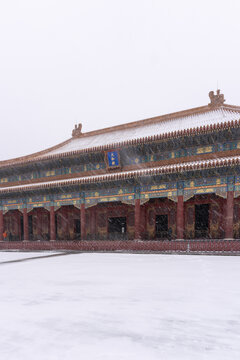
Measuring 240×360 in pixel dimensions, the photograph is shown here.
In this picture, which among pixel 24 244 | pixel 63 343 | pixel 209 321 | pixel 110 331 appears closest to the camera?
pixel 63 343

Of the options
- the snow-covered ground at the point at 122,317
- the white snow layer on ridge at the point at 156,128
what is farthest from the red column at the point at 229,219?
the snow-covered ground at the point at 122,317

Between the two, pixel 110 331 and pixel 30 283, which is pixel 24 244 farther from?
pixel 110 331

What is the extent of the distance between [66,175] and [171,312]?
40.1 feet

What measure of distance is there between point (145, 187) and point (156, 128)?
4725 millimetres

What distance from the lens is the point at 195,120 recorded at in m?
13.1

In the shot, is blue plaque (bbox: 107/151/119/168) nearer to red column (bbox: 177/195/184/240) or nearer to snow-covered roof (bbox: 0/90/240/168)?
snow-covered roof (bbox: 0/90/240/168)

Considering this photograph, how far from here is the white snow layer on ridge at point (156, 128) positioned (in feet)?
39.8

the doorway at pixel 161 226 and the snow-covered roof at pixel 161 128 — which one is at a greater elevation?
the snow-covered roof at pixel 161 128

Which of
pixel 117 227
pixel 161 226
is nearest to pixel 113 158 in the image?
pixel 117 227

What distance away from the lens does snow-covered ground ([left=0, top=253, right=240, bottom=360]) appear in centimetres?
218

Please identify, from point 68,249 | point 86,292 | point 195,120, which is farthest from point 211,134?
point 86,292

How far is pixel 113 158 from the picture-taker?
41.3 feet

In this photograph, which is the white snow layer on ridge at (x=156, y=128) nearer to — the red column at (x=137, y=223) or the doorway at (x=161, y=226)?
the red column at (x=137, y=223)

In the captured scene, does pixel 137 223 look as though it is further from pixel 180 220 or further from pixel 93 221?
pixel 93 221
